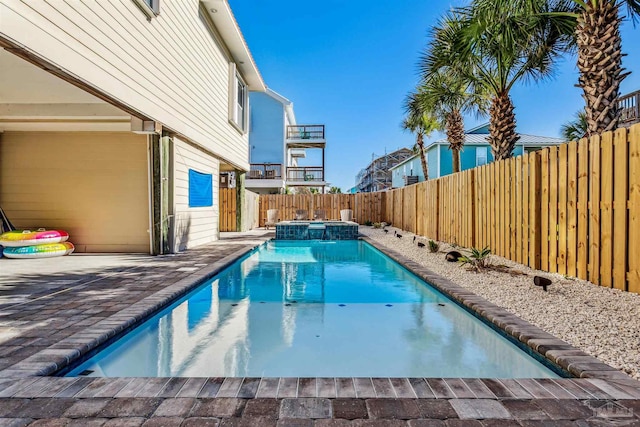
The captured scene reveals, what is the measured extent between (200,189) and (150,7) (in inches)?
175

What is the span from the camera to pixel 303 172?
2369 centimetres

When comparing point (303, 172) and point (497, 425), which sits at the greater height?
point (303, 172)

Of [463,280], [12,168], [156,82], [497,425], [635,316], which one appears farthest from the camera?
[12,168]

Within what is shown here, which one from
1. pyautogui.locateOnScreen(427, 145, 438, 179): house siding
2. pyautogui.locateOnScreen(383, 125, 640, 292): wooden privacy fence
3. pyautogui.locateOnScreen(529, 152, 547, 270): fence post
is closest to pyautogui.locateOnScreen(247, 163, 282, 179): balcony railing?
pyautogui.locateOnScreen(427, 145, 438, 179): house siding

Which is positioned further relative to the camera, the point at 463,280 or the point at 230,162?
the point at 230,162

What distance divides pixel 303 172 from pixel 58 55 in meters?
20.1

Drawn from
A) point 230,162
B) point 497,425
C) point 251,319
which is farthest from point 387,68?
point 497,425

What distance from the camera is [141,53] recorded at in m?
5.55

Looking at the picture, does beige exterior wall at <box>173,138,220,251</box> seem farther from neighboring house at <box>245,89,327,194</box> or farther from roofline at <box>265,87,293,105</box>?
roofline at <box>265,87,293,105</box>

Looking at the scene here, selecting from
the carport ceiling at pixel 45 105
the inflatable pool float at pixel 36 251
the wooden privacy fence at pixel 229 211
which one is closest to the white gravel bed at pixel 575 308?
the carport ceiling at pixel 45 105

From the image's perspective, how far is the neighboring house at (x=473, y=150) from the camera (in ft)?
68.8

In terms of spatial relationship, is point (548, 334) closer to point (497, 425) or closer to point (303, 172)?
point (497, 425)

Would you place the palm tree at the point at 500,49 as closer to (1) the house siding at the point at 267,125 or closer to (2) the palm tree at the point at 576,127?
(2) the palm tree at the point at 576,127

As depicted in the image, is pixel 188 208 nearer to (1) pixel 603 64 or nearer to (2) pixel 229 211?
(2) pixel 229 211
